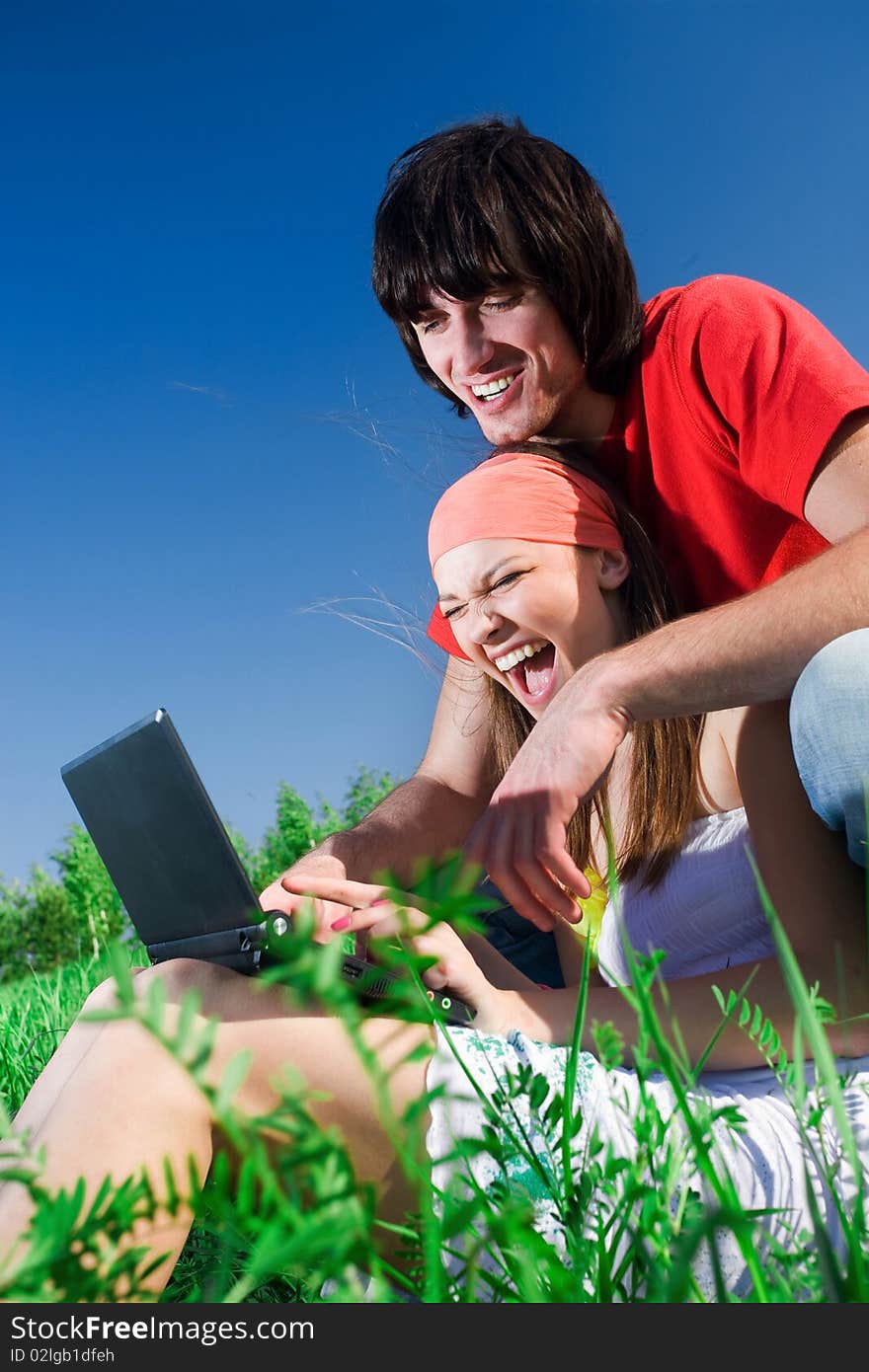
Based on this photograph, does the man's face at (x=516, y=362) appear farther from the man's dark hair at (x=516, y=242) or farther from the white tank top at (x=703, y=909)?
the white tank top at (x=703, y=909)

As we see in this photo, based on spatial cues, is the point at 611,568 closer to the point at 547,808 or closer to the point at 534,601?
the point at 534,601

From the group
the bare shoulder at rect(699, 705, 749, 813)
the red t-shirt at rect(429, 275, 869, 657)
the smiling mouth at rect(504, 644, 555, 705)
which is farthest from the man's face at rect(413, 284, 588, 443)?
the bare shoulder at rect(699, 705, 749, 813)

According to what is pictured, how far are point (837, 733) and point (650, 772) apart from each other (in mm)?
758

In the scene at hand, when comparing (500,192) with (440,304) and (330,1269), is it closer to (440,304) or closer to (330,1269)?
(440,304)

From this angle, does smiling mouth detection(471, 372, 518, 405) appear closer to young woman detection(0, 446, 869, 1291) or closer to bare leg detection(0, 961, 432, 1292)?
young woman detection(0, 446, 869, 1291)

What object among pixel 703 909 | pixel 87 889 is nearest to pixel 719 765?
pixel 703 909

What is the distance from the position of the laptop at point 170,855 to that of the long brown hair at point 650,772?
696 mm

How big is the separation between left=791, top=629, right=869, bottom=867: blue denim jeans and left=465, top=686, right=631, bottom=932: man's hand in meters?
0.28

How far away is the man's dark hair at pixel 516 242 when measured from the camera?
2.58 meters

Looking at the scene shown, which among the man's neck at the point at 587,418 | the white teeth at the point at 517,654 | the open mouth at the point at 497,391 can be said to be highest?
the open mouth at the point at 497,391

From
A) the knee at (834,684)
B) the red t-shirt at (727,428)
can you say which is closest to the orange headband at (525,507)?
the red t-shirt at (727,428)

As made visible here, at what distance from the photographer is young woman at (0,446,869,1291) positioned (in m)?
1.17

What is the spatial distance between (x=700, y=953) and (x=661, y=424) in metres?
1.16

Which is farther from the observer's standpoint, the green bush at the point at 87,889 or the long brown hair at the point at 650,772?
the green bush at the point at 87,889
